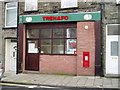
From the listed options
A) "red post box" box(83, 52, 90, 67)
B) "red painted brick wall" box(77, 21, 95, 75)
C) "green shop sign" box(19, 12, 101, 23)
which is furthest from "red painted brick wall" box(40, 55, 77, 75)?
"green shop sign" box(19, 12, 101, 23)

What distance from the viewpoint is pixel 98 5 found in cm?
1109

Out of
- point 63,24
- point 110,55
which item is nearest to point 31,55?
point 63,24

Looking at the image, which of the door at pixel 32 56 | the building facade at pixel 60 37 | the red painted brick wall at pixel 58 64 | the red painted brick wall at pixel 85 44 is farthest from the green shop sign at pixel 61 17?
the red painted brick wall at pixel 58 64

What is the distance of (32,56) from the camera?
12586 mm

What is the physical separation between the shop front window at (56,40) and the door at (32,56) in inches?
15.1

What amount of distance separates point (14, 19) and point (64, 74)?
5617mm

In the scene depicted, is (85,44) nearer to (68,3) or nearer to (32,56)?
(68,3)

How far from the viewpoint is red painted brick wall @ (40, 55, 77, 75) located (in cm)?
1165

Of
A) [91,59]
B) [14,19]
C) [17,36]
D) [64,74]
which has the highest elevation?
[14,19]

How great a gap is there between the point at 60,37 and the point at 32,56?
239cm

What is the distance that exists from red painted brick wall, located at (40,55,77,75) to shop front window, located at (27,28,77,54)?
1.18 feet

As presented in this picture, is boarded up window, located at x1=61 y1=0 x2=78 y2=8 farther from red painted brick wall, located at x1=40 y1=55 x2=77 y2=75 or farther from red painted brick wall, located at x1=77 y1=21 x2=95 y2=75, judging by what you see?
red painted brick wall, located at x1=40 y1=55 x2=77 y2=75

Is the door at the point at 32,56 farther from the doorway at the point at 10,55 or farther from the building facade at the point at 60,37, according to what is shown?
the doorway at the point at 10,55

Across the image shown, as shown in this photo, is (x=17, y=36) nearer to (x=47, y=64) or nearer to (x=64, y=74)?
(x=47, y=64)
